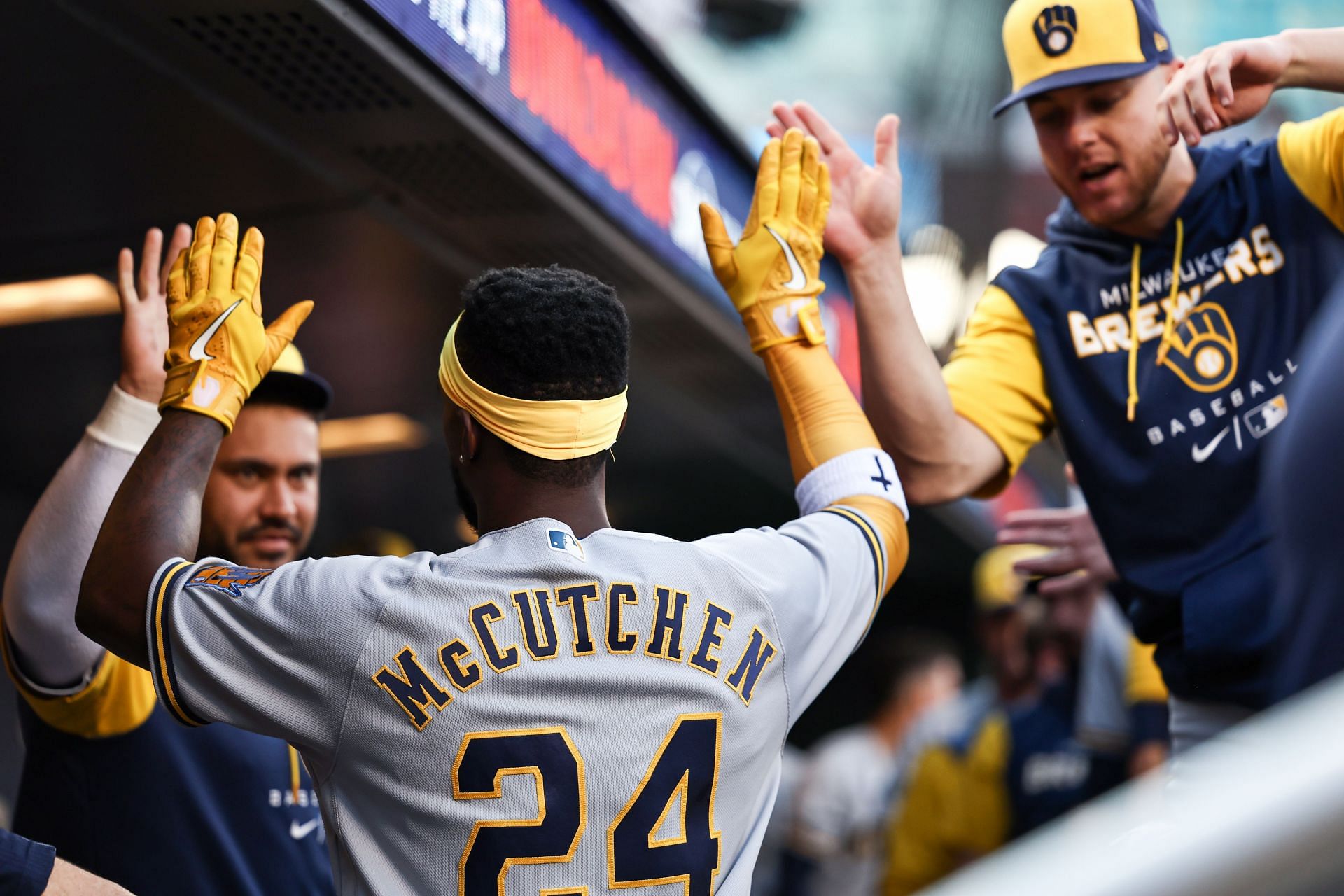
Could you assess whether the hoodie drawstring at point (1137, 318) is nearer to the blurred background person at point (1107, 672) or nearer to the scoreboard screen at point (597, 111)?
the blurred background person at point (1107, 672)

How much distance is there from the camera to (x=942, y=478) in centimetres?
283

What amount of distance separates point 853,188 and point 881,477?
70 centimetres

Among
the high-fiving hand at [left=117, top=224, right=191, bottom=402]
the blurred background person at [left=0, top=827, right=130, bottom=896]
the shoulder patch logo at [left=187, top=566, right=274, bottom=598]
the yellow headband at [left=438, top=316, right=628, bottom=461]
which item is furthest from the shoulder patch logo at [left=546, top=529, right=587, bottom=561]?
the high-fiving hand at [left=117, top=224, right=191, bottom=402]

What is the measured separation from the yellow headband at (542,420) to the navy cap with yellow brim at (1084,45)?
1.28m

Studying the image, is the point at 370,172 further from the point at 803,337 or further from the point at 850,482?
the point at 850,482

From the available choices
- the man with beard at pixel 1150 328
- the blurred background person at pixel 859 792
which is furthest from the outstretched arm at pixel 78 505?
the blurred background person at pixel 859 792

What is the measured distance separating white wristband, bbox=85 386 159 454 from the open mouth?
1792mm

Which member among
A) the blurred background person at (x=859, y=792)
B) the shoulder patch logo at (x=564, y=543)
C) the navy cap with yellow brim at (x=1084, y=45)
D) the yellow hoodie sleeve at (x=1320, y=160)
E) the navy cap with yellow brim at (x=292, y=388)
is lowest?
the blurred background person at (x=859, y=792)

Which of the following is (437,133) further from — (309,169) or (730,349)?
(730,349)

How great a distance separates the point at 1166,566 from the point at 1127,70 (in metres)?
0.95

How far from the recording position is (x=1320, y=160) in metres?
2.75

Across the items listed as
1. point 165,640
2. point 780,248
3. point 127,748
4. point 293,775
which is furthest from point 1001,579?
point 165,640

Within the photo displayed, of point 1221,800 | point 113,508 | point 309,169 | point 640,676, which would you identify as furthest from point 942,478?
point 1221,800

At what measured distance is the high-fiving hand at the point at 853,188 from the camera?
273cm
